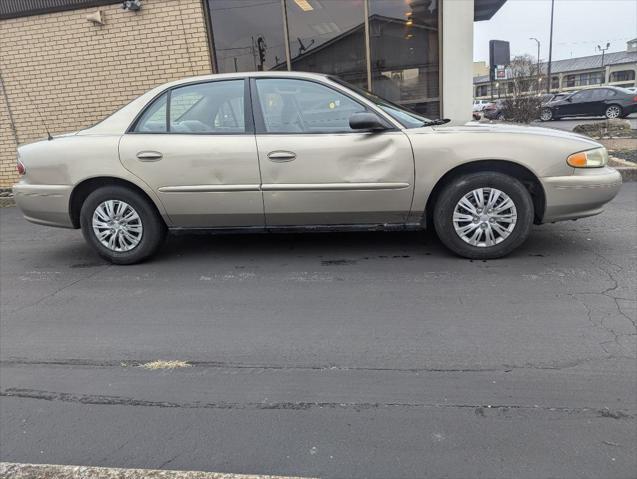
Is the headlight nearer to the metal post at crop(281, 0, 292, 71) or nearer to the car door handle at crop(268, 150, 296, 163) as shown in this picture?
the car door handle at crop(268, 150, 296, 163)

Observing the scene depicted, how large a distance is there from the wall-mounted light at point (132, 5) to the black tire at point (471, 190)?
20.9 ft

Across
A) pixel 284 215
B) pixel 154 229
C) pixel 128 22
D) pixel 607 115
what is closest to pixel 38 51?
pixel 128 22

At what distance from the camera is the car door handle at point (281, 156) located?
4355mm

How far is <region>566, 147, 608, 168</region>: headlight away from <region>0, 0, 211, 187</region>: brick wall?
6133 mm

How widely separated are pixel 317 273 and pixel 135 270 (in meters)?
1.74

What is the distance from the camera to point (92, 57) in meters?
8.59

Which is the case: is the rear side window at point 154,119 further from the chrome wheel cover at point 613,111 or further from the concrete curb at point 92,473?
the chrome wheel cover at point 613,111

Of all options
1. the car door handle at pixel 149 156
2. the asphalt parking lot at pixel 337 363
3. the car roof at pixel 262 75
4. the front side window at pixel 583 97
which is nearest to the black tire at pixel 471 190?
the asphalt parking lot at pixel 337 363

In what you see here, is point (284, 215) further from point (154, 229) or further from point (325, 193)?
point (154, 229)

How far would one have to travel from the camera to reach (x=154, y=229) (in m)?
4.77

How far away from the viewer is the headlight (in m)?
4.14

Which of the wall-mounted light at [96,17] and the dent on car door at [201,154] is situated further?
the wall-mounted light at [96,17]

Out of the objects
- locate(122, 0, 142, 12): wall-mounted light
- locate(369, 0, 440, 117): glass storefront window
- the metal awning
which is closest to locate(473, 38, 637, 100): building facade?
the metal awning

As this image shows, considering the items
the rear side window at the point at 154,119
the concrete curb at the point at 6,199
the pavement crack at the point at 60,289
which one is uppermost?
the rear side window at the point at 154,119
